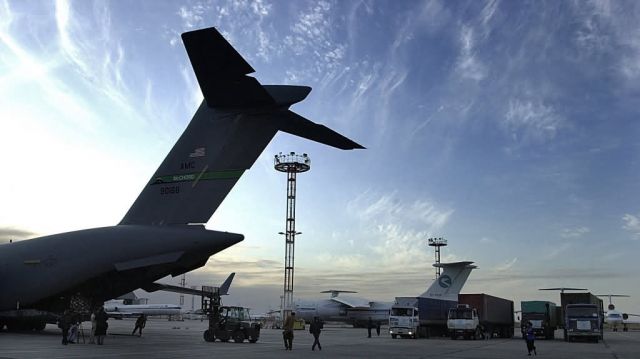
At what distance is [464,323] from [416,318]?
296 cm

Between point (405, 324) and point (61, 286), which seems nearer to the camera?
point (61, 286)

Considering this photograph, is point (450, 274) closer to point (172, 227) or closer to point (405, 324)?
point (405, 324)

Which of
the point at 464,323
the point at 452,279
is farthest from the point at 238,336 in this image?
the point at 452,279

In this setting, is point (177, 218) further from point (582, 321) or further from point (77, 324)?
point (582, 321)

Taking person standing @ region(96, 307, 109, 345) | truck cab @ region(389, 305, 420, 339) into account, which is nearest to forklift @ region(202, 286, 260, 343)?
person standing @ region(96, 307, 109, 345)

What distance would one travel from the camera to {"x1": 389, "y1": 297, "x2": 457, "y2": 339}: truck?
33906 millimetres

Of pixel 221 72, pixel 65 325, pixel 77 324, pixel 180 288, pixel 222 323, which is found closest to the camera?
pixel 221 72

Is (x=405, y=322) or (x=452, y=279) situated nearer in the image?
(x=405, y=322)

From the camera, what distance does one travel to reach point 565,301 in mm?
35312

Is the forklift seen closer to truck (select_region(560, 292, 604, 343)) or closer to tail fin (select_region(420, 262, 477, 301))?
truck (select_region(560, 292, 604, 343))

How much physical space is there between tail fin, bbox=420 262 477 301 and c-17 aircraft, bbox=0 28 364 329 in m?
30.1

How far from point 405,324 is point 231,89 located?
71.2 feet

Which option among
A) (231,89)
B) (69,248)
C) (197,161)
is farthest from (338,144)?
(69,248)

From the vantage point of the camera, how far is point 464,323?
32719 millimetres
